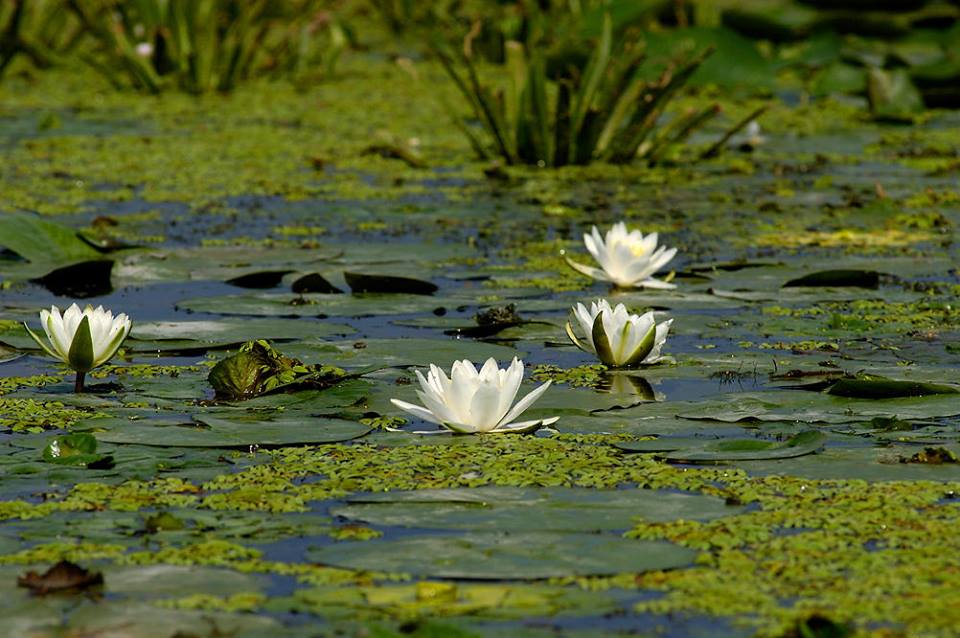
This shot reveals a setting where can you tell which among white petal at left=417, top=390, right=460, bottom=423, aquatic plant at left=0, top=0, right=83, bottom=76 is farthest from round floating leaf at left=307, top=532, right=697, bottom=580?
aquatic plant at left=0, top=0, right=83, bottom=76

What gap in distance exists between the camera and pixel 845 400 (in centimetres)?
361

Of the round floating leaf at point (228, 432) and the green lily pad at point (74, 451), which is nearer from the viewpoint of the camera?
the green lily pad at point (74, 451)

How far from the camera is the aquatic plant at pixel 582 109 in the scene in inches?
292

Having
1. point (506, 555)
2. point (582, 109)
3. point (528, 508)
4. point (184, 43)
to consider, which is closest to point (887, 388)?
point (528, 508)

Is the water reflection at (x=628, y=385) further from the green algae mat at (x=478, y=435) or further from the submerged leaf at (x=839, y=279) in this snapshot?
the submerged leaf at (x=839, y=279)

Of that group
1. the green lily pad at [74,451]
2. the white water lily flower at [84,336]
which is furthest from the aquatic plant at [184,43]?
the green lily pad at [74,451]

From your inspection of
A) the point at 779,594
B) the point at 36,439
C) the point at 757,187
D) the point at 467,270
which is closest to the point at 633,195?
the point at 757,187

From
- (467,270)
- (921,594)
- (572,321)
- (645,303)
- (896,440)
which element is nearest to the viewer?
(921,594)

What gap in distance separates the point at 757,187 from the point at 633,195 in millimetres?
598

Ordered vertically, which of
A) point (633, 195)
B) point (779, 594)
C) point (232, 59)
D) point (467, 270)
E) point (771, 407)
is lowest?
point (779, 594)

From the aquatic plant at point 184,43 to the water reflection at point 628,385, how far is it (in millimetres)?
6835

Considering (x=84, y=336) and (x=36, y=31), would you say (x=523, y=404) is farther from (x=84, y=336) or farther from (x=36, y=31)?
(x=36, y=31)

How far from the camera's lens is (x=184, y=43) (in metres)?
10.6

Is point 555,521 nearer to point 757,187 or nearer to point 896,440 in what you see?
point 896,440
